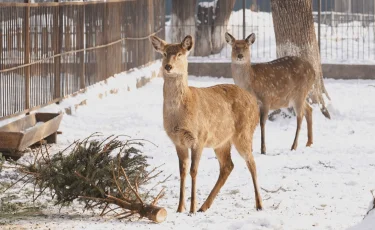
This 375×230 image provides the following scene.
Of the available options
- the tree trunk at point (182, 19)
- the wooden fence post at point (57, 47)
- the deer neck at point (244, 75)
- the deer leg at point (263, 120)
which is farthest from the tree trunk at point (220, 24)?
the deer leg at point (263, 120)

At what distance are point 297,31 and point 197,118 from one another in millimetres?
8143

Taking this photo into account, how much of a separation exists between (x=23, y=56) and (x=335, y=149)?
4687 millimetres

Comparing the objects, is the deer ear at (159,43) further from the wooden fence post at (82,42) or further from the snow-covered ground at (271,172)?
the wooden fence post at (82,42)

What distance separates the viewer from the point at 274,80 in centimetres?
1578

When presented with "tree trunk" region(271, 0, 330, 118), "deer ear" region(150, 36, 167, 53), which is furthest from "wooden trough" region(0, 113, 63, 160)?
"tree trunk" region(271, 0, 330, 118)

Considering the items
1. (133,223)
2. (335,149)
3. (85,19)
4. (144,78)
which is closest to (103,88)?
(85,19)

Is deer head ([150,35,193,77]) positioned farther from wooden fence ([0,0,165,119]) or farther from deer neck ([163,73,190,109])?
wooden fence ([0,0,165,119])

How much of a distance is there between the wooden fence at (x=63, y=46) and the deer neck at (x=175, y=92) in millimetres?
4700

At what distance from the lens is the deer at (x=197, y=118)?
10.6 meters

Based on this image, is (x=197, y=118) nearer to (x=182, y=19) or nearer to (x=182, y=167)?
(x=182, y=167)

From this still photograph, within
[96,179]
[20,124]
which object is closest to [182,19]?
[20,124]

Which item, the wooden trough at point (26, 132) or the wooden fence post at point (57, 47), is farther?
the wooden fence post at point (57, 47)

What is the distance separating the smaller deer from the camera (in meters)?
15.7

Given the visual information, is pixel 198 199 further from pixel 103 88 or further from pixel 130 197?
pixel 103 88
